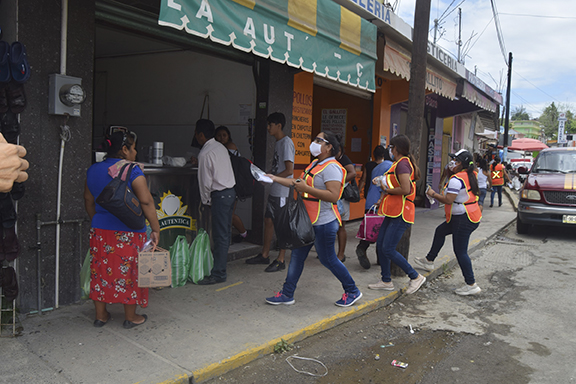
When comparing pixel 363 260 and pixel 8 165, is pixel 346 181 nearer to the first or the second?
pixel 363 260

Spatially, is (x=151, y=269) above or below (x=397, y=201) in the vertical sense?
below

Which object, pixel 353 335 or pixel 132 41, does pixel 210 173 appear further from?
pixel 132 41

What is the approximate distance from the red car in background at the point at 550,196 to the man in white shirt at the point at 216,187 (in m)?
7.22

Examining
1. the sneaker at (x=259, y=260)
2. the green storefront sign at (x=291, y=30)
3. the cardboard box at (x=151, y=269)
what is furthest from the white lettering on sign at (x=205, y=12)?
the sneaker at (x=259, y=260)

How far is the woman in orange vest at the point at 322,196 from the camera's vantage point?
165 inches

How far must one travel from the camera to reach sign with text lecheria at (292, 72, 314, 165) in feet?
23.5

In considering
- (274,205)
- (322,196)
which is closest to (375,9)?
(274,205)

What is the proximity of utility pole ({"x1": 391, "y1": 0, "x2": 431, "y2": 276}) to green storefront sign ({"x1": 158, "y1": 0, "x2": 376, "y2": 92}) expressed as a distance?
2.32 ft

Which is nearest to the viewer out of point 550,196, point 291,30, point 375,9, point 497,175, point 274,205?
point 291,30

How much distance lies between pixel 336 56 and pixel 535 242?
6.36m

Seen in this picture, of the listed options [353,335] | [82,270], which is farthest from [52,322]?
[353,335]

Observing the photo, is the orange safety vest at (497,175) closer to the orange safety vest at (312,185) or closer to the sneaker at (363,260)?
the sneaker at (363,260)

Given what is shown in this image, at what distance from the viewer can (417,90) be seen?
5.89 m

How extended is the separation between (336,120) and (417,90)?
201 inches
